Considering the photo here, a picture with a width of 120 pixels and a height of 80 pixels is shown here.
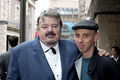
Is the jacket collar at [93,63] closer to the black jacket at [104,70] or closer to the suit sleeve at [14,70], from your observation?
the black jacket at [104,70]

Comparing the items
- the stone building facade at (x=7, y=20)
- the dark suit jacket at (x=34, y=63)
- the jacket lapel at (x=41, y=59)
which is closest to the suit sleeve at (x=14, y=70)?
the dark suit jacket at (x=34, y=63)

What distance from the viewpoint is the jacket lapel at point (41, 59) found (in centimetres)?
234

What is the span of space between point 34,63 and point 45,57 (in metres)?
0.14

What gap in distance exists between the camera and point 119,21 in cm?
609

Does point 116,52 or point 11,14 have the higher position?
point 11,14

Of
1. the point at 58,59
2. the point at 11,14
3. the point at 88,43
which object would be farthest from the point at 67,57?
the point at 11,14

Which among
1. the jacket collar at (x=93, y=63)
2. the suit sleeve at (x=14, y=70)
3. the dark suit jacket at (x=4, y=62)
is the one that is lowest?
the dark suit jacket at (x=4, y=62)

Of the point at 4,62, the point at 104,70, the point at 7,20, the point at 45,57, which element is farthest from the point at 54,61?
the point at 7,20

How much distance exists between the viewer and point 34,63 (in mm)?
2389

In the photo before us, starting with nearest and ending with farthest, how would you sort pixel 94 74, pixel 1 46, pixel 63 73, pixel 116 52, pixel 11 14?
pixel 94 74 → pixel 63 73 → pixel 116 52 → pixel 1 46 → pixel 11 14

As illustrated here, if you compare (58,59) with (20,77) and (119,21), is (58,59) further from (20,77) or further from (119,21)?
(119,21)

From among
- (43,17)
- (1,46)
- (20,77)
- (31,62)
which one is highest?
(43,17)

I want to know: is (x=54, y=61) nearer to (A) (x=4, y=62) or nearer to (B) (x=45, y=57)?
(B) (x=45, y=57)

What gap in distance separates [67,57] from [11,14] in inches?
737
